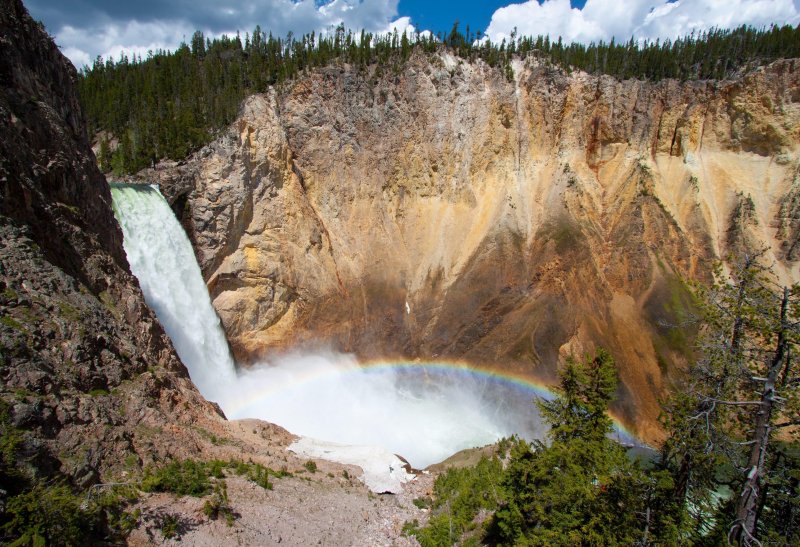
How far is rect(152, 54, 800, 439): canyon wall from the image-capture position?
87.1 feet

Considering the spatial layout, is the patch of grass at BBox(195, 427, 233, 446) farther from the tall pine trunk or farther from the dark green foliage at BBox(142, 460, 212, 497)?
the tall pine trunk

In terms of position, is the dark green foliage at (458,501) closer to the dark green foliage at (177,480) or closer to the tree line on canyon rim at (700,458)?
the tree line on canyon rim at (700,458)

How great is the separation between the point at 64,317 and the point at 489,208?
24982 mm

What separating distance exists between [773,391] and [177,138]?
32.6m

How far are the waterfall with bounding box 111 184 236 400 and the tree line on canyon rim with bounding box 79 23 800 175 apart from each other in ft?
23.7

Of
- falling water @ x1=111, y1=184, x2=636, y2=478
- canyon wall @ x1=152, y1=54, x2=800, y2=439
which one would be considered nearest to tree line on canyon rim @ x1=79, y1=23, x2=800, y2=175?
canyon wall @ x1=152, y1=54, x2=800, y2=439

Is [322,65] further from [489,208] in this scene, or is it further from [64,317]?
[64,317]

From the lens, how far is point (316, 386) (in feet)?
85.5

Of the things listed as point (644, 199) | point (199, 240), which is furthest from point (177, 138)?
point (644, 199)

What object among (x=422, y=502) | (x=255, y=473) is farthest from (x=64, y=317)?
(x=422, y=502)

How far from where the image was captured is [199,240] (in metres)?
26.2

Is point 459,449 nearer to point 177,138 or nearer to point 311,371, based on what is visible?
point 311,371

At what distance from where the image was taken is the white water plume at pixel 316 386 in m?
22.2

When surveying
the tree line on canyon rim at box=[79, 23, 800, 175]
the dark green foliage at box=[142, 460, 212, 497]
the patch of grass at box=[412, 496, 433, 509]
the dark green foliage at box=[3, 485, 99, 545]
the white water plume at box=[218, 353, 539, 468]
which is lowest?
the patch of grass at box=[412, 496, 433, 509]
